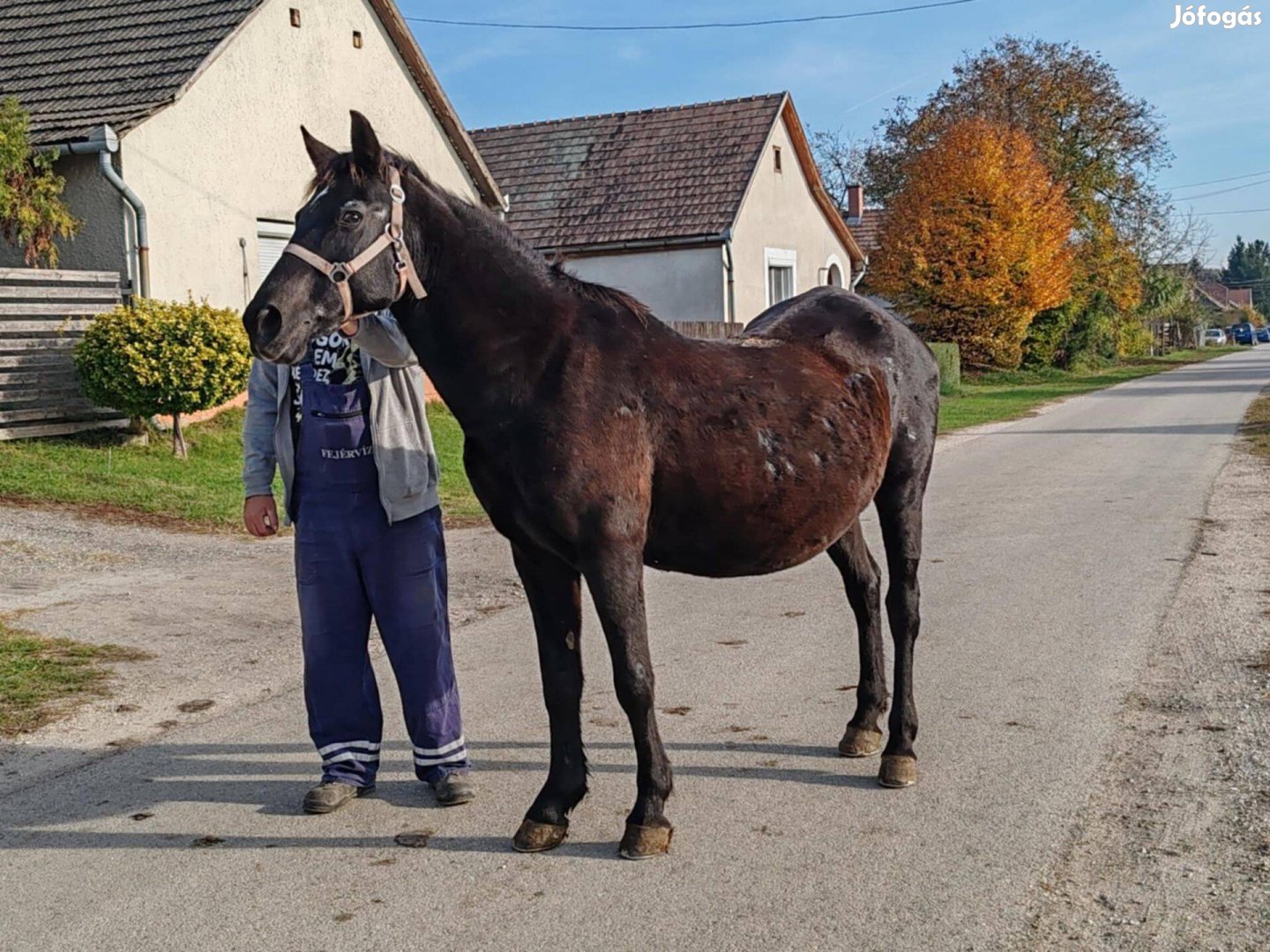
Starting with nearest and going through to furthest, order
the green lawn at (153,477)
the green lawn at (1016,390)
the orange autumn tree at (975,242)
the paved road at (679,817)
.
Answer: the paved road at (679,817)
the green lawn at (153,477)
the green lawn at (1016,390)
the orange autumn tree at (975,242)

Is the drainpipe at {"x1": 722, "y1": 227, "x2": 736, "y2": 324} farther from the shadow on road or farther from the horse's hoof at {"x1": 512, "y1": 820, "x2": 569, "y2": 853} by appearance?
the horse's hoof at {"x1": 512, "y1": 820, "x2": 569, "y2": 853}

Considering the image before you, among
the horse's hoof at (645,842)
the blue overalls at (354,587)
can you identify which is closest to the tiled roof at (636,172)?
the blue overalls at (354,587)

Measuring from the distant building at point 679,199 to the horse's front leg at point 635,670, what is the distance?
2263 centimetres

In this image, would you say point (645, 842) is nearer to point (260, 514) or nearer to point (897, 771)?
point (897, 771)

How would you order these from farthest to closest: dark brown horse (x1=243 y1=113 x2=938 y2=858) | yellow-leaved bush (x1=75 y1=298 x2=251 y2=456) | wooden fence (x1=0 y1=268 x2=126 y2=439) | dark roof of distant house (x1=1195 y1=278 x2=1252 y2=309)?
dark roof of distant house (x1=1195 y1=278 x2=1252 y2=309)
wooden fence (x1=0 y1=268 x2=126 y2=439)
yellow-leaved bush (x1=75 y1=298 x2=251 y2=456)
dark brown horse (x1=243 y1=113 x2=938 y2=858)

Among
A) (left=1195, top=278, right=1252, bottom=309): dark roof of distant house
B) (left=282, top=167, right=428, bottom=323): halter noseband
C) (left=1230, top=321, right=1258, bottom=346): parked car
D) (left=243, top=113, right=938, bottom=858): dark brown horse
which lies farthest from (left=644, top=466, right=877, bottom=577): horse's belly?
(left=1195, top=278, right=1252, bottom=309): dark roof of distant house

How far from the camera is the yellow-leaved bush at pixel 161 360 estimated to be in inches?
506

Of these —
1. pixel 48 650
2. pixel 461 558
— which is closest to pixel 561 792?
pixel 48 650

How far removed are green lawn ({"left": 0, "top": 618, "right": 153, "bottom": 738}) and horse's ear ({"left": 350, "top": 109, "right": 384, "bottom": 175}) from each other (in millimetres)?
3224

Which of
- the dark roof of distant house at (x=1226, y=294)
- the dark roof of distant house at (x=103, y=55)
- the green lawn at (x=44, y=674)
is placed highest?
the dark roof of distant house at (x=1226, y=294)

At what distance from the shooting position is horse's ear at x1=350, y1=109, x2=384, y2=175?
3.81 metres

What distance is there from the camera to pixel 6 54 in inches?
672

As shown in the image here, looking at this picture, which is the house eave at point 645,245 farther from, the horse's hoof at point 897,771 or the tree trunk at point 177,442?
the horse's hoof at point 897,771

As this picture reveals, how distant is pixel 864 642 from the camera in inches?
207
